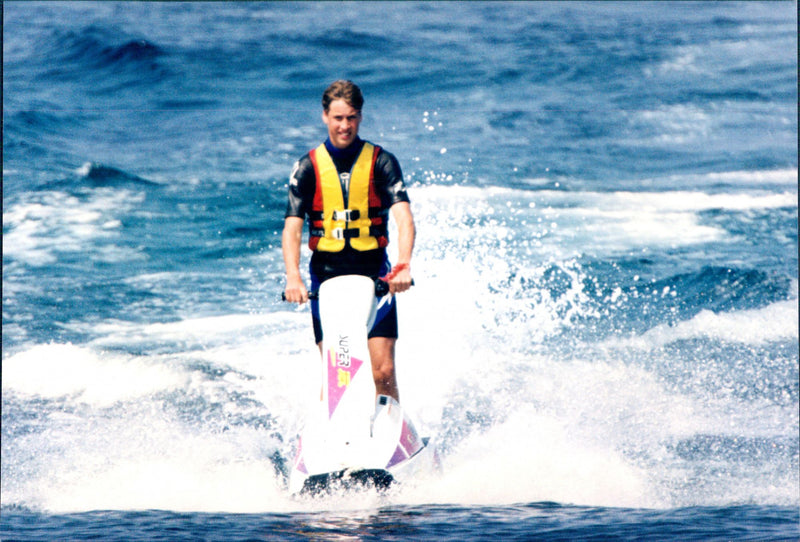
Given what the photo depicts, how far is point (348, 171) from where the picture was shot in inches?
199

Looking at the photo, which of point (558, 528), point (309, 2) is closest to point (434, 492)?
point (558, 528)

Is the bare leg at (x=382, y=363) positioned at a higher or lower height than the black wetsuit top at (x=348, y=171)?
lower

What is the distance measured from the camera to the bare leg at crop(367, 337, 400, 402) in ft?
17.4

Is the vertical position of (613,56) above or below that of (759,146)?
above

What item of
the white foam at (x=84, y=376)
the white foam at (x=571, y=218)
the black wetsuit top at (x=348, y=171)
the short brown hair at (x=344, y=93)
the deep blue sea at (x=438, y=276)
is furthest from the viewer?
the white foam at (x=571, y=218)

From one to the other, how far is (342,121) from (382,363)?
1.29 m

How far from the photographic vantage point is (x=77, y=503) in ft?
17.8

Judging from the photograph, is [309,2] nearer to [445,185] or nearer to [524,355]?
[445,185]

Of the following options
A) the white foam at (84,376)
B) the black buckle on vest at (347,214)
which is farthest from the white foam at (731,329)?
the black buckle on vest at (347,214)

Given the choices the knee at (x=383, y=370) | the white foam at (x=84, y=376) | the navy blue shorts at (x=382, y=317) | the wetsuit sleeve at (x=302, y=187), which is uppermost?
the wetsuit sleeve at (x=302, y=187)

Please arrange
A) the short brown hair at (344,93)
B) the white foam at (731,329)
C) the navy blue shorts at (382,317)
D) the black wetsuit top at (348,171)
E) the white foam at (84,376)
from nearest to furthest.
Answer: the short brown hair at (344,93)
the black wetsuit top at (348,171)
the navy blue shorts at (382,317)
the white foam at (84,376)
the white foam at (731,329)

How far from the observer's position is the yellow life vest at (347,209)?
5066mm

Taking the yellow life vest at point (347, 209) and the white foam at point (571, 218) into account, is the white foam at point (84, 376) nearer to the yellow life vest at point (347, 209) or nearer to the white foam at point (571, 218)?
the yellow life vest at point (347, 209)

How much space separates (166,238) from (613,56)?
42.6ft
